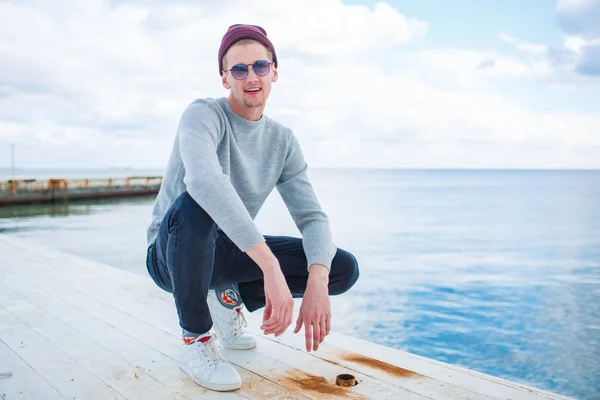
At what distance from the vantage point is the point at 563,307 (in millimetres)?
8523

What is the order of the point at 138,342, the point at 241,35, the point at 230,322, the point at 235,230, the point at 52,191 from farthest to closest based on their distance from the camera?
1. the point at 52,191
2. the point at 138,342
3. the point at 230,322
4. the point at 241,35
5. the point at 235,230

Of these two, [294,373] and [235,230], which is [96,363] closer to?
[294,373]

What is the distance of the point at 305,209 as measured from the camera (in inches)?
85.8

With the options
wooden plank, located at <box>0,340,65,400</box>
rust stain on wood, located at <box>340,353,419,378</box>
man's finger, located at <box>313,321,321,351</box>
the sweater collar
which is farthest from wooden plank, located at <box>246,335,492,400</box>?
the sweater collar

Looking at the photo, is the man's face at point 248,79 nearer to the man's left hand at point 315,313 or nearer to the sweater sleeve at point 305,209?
the sweater sleeve at point 305,209

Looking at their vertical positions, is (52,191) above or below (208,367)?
below

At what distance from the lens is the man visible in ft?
5.64

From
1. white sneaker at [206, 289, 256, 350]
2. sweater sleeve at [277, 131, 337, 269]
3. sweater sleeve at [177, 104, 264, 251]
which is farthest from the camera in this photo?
white sneaker at [206, 289, 256, 350]

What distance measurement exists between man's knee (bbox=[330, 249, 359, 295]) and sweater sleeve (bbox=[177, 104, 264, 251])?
1.65 feet

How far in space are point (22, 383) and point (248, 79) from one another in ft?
4.55

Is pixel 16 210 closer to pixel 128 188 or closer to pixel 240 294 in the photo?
pixel 128 188

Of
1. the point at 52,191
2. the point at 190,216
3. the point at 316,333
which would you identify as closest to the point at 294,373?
the point at 316,333

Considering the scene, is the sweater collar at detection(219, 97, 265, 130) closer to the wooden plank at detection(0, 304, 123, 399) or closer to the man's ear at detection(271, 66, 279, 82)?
the man's ear at detection(271, 66, 279, 82)

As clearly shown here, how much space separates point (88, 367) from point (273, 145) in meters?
1.15
